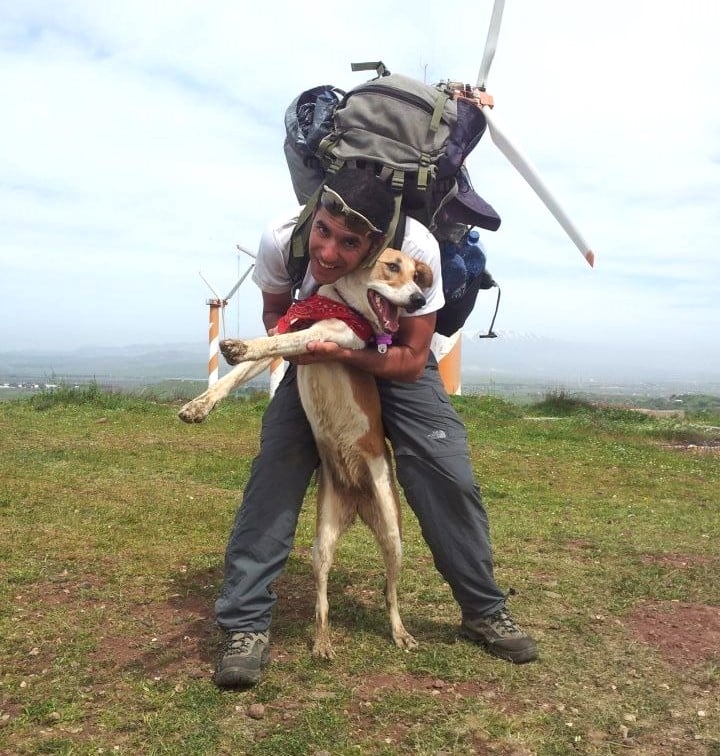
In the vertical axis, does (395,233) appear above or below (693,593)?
above

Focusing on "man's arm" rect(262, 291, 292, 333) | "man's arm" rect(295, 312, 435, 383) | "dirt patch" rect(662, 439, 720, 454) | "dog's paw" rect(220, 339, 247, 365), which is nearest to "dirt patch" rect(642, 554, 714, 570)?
"man's arm" rect(295, 312, 435, 383)

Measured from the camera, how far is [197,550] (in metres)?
5.60

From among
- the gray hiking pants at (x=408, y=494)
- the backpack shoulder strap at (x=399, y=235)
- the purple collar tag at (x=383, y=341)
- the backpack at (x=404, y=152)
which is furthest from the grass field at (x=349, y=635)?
the backpack shoulder strap at (x=399, y=235)

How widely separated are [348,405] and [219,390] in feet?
2.11

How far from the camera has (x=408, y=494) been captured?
390 centimetres

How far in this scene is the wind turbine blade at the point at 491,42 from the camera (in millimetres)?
7043

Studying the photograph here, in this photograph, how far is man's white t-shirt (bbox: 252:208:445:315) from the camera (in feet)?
11.6

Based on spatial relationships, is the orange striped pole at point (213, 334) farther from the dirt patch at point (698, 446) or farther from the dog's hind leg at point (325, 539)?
the dog's hind leg at point (325, 539)

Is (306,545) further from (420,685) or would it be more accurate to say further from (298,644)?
(420,685)

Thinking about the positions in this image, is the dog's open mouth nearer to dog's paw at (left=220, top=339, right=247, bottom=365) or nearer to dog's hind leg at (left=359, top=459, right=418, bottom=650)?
dog's paw at (left=220, top=339, right=247, bottom=365)

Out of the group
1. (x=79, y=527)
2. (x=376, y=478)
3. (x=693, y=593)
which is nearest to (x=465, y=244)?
(x=376, y=478)

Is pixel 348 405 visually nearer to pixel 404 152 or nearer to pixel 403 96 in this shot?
pixel 404 152

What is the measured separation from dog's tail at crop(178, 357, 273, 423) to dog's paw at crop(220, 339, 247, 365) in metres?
0.18

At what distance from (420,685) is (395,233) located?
6.90 feet
